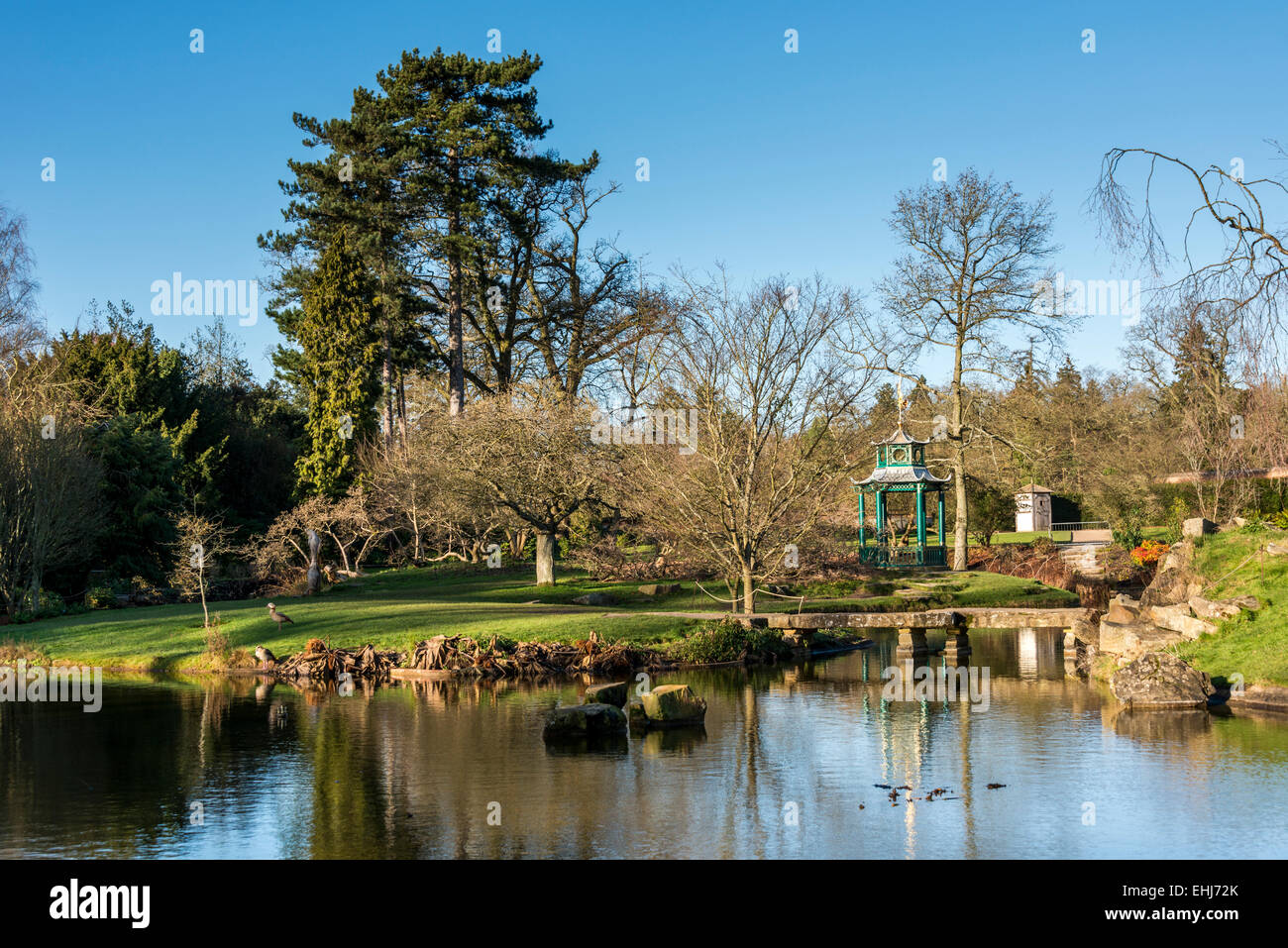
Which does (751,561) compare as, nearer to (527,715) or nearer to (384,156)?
(527,715)

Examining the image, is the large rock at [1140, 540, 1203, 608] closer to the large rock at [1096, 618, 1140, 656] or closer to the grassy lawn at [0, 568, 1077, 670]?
the large rock at [1096, 618, 1140, 656]

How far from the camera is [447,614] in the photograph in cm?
2741

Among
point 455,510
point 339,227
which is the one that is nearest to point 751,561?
point 455,510

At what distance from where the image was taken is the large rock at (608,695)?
60.3 ft

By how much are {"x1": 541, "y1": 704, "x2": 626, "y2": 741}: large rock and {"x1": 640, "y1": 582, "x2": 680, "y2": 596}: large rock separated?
1635 cm

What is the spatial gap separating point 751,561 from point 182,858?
17696 millimetres

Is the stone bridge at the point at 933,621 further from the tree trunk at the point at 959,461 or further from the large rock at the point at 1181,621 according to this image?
the tree trunk at the point at 959,461

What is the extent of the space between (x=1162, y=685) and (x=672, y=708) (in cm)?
772

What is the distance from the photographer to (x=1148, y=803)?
11414mm

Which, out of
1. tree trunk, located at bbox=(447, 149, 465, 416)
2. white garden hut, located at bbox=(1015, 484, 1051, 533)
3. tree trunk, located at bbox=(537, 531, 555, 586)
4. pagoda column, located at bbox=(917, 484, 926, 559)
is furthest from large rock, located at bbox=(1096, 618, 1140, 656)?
white garden hut, located at bbox=(1015, 484, 1051, 533)

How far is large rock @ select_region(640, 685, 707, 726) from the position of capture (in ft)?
55.4

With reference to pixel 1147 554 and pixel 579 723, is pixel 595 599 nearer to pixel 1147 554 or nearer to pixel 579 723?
pixel 579 723

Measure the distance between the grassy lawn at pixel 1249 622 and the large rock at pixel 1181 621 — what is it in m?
0.21

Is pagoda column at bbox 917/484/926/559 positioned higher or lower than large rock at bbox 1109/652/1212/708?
higher
